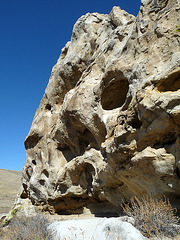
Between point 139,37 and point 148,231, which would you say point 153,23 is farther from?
point 148,231

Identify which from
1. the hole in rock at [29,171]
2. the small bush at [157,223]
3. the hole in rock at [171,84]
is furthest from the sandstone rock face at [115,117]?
the hole in rock at [29,171]

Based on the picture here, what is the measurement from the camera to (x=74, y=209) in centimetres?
1101

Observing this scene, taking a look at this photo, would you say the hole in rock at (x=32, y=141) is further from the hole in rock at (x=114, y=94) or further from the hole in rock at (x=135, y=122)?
the hole in rock at (x=135, y=122)

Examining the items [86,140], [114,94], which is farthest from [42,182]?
[114,94]

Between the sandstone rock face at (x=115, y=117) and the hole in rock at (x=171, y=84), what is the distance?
25 millimetres

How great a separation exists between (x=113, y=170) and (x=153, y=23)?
17.2 ft

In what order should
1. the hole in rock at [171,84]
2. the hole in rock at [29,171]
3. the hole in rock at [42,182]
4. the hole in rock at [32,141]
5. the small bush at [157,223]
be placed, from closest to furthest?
the small bush at [157,223] < the hole in rock at [171,84] < the hole in rock at [42,182] < the hole in rock at [32,141] < the hole in rock at [29,171]

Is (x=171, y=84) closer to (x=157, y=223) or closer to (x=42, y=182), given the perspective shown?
(x=157, y=223)

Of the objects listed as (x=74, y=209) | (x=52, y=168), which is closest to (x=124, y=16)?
(x=52, y=168)

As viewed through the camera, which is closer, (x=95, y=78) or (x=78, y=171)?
(x=95, y=78)

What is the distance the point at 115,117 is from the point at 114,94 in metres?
1.74

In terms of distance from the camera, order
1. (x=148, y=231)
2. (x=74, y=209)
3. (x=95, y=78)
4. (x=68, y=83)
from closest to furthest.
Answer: (x=148, y=231)
(x=95, y=78)
(x=74, y=209)
(x=68, y=83)

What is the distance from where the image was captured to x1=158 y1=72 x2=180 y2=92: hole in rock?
535 centimetres

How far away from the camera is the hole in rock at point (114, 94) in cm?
836
